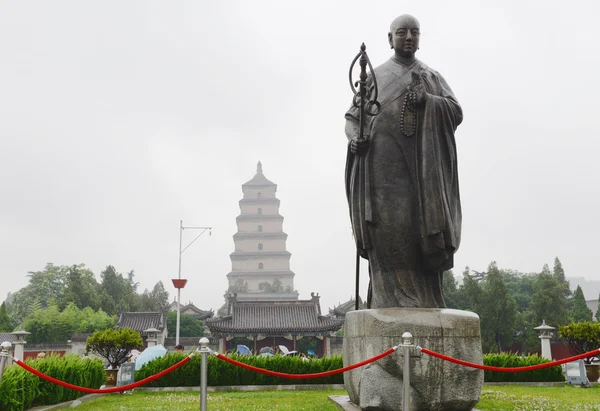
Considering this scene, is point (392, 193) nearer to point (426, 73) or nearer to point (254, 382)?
point (426, 73)

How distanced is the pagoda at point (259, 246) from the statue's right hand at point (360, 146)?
230ft

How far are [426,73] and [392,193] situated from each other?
4.75ft

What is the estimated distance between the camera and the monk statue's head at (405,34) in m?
5.99

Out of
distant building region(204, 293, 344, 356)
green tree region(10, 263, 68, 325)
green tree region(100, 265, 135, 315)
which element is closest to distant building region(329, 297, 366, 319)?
distant building region(204, 293, 344, 356)

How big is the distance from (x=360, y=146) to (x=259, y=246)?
244ft

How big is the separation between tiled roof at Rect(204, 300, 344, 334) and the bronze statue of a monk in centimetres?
2871

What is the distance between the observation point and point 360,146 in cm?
577

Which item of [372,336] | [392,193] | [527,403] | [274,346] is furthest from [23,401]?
[274,346]

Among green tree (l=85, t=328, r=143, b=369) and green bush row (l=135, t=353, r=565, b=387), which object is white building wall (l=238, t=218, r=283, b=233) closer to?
green tree (l=85, t=328, r=143, b=369)

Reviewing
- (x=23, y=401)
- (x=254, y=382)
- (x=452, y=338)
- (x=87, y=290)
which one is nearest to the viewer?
(x=452, y=338)

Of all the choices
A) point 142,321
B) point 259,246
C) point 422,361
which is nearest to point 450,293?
point 142,321

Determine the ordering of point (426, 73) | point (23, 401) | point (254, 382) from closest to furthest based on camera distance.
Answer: point (426, 73)
point (23, 401)
point (254, 382)

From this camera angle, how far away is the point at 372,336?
17.2 ft

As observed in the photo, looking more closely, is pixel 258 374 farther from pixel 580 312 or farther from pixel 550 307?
pixel 580 312
